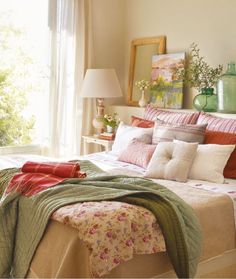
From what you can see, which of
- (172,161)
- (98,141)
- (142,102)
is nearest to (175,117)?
(172,161)

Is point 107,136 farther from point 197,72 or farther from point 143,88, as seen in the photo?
point 197,72

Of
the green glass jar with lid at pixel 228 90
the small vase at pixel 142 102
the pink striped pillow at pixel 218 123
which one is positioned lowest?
the pink striped pillow at pixel 218 123

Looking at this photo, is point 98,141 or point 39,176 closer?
point 39,176

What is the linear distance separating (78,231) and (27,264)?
0.39m

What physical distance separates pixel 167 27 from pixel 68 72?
1.27 metres

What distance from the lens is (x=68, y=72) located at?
4.91m

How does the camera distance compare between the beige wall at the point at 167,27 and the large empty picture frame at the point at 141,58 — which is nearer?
the beige wall at the point at 167,27

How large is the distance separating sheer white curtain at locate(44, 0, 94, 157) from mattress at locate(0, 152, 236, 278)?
146cm

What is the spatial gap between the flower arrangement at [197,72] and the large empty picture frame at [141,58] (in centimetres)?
41

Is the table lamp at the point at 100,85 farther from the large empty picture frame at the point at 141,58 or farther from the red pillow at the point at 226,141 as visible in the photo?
the red pillow at the point at 226,141

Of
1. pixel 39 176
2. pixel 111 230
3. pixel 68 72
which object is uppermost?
pixel 68 72

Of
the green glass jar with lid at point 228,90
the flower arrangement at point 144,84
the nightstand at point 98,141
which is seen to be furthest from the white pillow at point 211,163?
the flower arrangement at point 144,84

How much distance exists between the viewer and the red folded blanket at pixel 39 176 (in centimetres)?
239

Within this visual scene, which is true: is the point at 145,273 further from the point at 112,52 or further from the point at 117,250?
the point at 112,52
